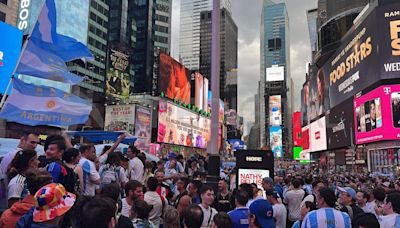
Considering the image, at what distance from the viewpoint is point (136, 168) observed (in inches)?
348

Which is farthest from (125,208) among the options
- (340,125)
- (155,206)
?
(340,125)

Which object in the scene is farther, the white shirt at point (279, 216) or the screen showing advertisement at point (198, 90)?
the screen showing advertisement at point (198, 90)

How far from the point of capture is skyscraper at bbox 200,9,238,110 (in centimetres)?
13800

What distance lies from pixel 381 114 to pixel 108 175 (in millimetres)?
36586

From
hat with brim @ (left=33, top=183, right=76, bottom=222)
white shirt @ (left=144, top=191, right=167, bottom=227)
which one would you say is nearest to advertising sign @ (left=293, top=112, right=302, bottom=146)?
white shirt @ (left=144, top=191, right=167, bottom=227)

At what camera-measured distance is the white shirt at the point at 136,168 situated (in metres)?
8.84

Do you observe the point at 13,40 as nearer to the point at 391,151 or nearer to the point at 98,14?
the point at 391,151

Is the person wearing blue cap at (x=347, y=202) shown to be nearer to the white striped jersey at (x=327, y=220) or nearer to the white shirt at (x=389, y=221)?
the white shirt at (x=389, y=221)

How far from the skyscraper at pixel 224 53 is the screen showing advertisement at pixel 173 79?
163 feet

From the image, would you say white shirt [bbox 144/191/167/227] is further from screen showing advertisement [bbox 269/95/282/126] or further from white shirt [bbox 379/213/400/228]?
screen showing advertisement [bbox 269/95/282/126]

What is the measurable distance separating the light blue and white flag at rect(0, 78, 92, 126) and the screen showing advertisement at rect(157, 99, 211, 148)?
39.2 m

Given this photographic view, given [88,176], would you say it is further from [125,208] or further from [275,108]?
[275,108]

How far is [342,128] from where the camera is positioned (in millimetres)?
53938

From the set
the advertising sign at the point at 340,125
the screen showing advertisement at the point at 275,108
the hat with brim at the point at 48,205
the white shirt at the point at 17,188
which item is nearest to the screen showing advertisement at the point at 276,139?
the screen showing advertisement at the point at 275,108
